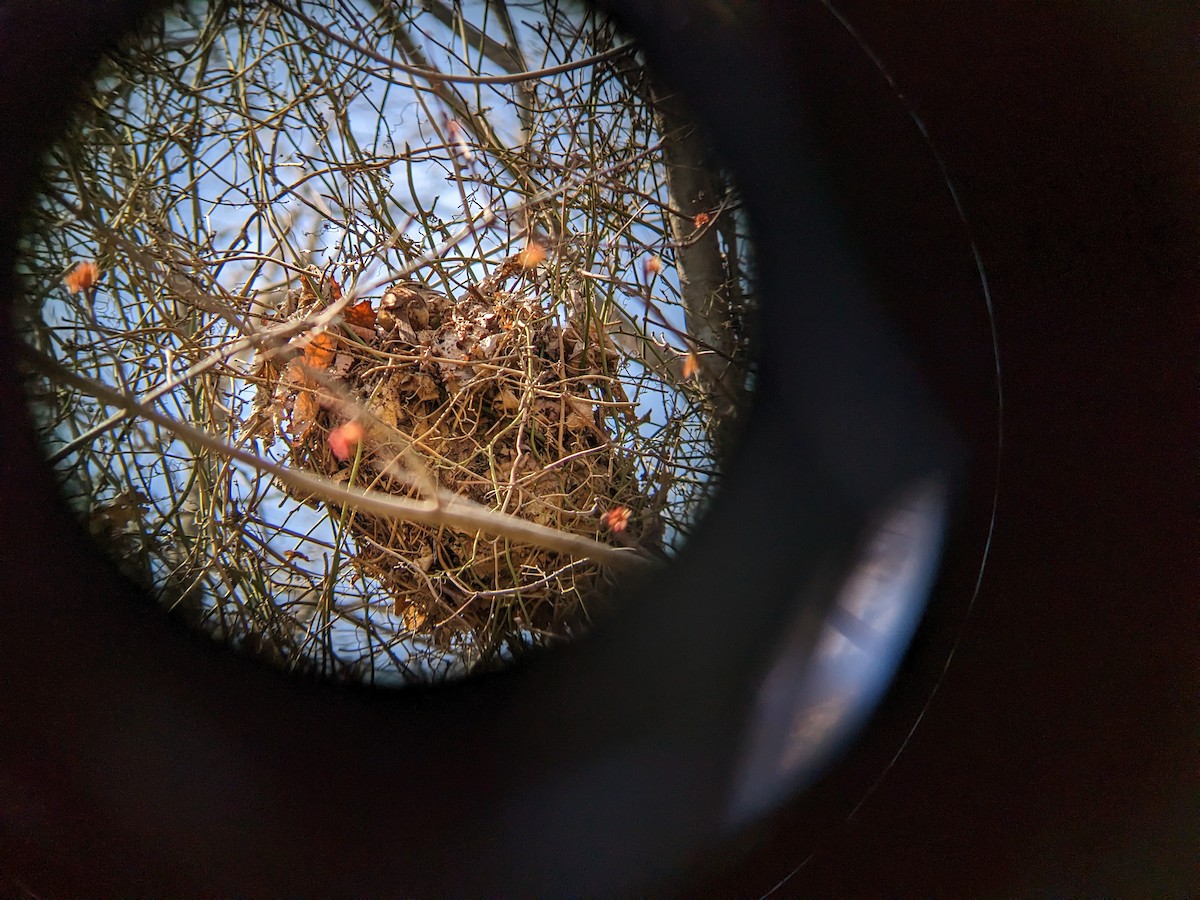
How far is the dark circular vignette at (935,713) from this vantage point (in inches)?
14.3

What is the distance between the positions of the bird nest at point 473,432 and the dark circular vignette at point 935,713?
0.48 feet

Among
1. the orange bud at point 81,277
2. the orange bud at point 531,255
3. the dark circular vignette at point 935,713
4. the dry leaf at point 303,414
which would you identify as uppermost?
the orange bud at point 81,277

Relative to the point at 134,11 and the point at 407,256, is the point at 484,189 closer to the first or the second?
the point at 407,256

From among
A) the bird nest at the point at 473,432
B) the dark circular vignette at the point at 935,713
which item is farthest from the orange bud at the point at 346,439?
the dark circular vignette at the point at 935,713

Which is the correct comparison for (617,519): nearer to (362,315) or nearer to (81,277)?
(362,315)

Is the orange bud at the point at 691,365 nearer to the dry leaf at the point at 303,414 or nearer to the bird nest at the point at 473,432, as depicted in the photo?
the bird nest at the point at 473,432

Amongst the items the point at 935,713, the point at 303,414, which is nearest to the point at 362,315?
the point at 303,414

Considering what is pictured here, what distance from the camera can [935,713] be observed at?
1.23ft

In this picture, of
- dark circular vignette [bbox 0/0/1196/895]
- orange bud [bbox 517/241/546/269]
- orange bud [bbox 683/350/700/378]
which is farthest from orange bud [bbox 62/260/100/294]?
orange bud [bbox 683/350/700/378]

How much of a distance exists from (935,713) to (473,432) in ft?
1.07

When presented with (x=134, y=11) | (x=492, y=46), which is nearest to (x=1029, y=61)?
Result: (x=492, y=46)

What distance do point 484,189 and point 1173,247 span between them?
0.39 metres

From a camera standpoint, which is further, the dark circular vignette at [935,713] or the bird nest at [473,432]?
the bird nest at [473,432]

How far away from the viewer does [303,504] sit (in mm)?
524
